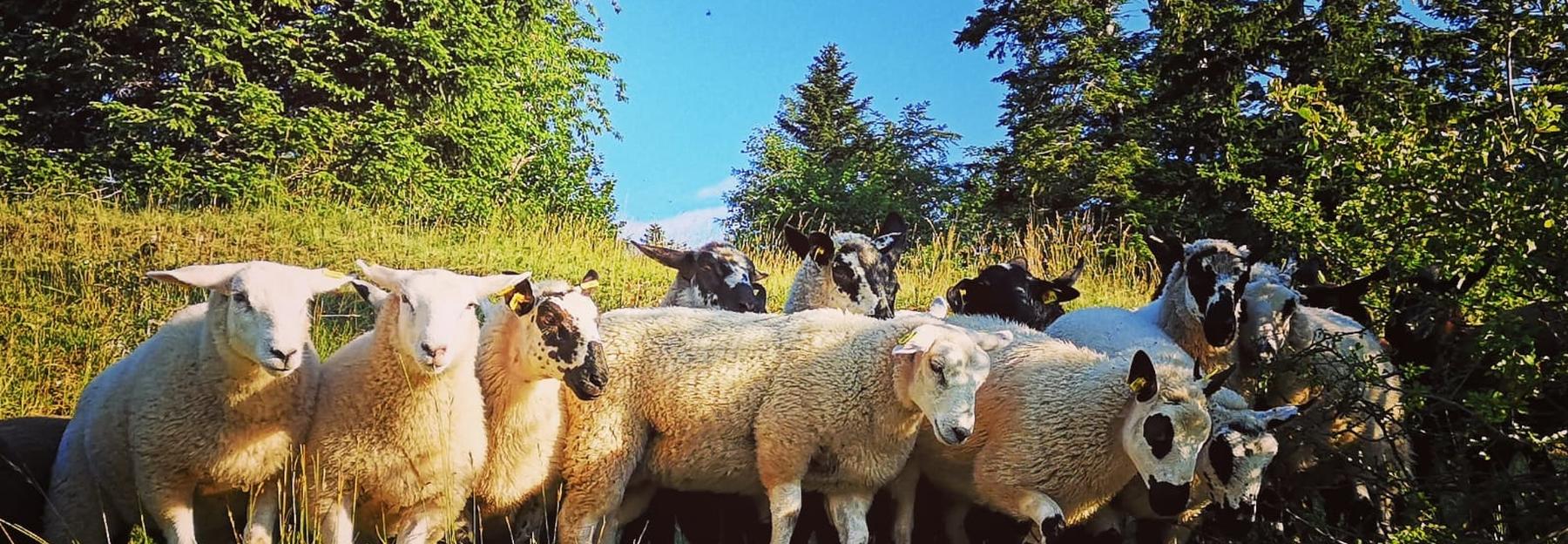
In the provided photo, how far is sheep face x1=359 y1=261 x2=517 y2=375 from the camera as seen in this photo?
15.1ft

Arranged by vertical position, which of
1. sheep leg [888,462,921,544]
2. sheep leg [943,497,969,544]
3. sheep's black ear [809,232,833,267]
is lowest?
sheep leg [943,497,969,544]

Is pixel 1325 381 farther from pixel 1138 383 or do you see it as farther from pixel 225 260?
pixel 225 260

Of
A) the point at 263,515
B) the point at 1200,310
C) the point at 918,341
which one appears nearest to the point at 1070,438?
the point at 918,341

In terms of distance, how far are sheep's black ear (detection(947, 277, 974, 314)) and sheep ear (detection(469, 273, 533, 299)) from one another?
3.90 m

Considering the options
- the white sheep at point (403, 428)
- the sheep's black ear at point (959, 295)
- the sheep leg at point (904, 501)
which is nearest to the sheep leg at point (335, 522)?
the white sheep at point (403, 428)

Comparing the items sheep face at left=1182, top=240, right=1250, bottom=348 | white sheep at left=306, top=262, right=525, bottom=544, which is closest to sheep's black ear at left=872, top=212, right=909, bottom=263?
sheep face at left=1182, top=240, right=1250, bottom=348

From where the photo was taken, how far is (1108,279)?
44.5 ft

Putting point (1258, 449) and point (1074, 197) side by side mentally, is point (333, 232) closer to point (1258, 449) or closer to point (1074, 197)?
point (1258, 449)

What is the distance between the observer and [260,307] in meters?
4.58

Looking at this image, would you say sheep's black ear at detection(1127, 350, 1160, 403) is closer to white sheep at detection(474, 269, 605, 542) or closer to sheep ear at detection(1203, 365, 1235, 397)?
sheep ear at detection(1203, 365, 1235, 397)

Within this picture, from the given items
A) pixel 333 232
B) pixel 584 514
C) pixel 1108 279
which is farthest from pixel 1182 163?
pixel 584 514

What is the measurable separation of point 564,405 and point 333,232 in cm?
970

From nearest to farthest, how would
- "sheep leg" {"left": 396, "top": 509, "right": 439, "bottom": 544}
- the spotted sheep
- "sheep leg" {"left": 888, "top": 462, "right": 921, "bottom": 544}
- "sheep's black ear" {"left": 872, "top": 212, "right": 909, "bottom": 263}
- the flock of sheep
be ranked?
1. the flock of sheep
2. "sheep leg" {"left": 396, "top": 509, "right": 439, "bottom": 544}
3. "sheep leg" {"left": 888, "top": 462, "right": 921, "bottom": 544}
4. the spotted sheep
5. "sheep's black ear" {"left": 872, "top": 212, "right": 909, "bottom": 263}

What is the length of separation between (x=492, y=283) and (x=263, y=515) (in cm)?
136
